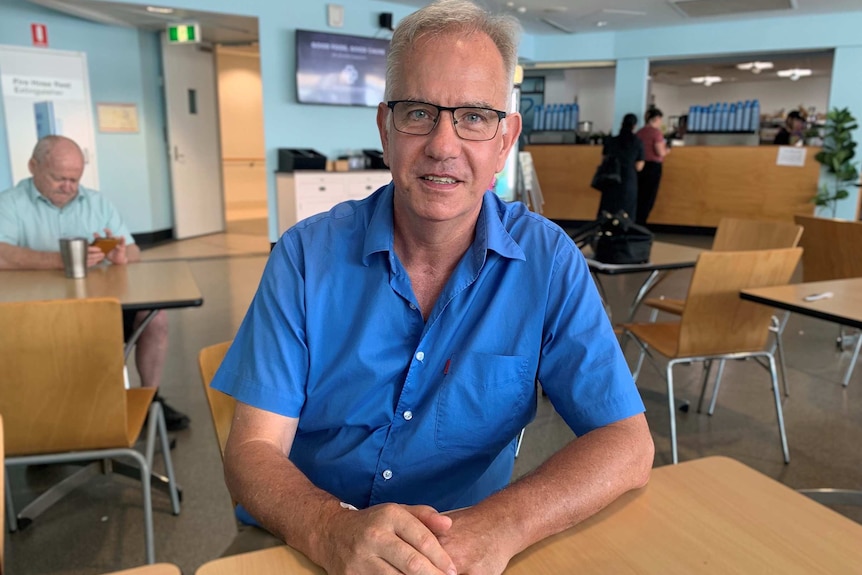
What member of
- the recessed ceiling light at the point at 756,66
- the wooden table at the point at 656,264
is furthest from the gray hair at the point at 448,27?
the recessed ceiling light at the point at 756,66

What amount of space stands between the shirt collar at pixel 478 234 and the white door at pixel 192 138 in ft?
25.6

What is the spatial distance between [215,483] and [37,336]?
1.09 meters

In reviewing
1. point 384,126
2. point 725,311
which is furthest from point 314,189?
point 384,126

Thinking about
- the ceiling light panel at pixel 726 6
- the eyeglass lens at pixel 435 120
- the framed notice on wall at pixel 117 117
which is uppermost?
the ceiling light panel at pixel 726 6

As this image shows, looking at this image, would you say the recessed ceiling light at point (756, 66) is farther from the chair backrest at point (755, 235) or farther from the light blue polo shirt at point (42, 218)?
the light blue polo shirt at point (42, 218)

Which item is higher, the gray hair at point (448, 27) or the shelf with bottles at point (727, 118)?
the shelf with bottles at point (727, 118)

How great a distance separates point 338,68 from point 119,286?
17.6 feet

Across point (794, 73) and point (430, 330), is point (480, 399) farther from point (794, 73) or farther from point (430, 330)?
point (794, 73)

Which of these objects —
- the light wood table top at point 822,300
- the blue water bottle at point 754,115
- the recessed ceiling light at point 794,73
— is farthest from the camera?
the recessed ceiling light at point 794,73

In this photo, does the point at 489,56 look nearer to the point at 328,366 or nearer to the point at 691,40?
the point at 328,366

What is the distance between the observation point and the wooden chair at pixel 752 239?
132 inches

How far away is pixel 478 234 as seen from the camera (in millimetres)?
1204

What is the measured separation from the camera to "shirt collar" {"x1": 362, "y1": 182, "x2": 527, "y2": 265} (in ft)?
3.78

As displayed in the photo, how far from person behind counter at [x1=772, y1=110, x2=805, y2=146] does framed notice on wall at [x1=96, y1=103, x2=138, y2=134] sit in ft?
27.2
